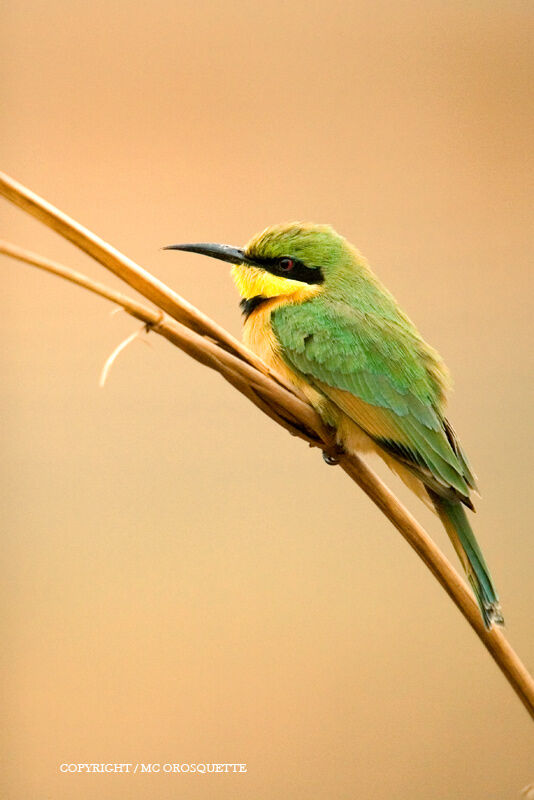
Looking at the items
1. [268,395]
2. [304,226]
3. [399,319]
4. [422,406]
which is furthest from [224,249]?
[268,395]

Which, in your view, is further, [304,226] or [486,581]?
[304,226]

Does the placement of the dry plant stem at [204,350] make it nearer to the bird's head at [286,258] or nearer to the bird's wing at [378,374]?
the bird's wing at [378,374]

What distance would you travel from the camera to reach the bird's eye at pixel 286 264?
5.08 feet

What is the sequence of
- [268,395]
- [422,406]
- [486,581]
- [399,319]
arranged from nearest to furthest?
1. [268,395]
2. [486,581]
3. [422,406]
4. [399,319]

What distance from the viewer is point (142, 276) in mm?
851

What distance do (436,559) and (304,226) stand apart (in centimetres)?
73

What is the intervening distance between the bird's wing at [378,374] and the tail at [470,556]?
49mm

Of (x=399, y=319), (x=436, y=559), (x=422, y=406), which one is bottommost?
(x=436, y=559)

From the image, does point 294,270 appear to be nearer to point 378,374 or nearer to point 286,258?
point 286,258

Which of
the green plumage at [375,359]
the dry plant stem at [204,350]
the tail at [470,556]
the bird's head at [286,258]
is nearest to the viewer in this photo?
the dry plant stem at [204,350]

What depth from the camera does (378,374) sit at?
1.49 m

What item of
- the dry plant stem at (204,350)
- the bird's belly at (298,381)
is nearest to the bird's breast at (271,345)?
the bird's belly at (298,381)

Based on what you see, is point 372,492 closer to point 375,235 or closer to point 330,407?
point 330,407

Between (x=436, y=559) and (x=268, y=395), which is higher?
(x=268, y=395)
